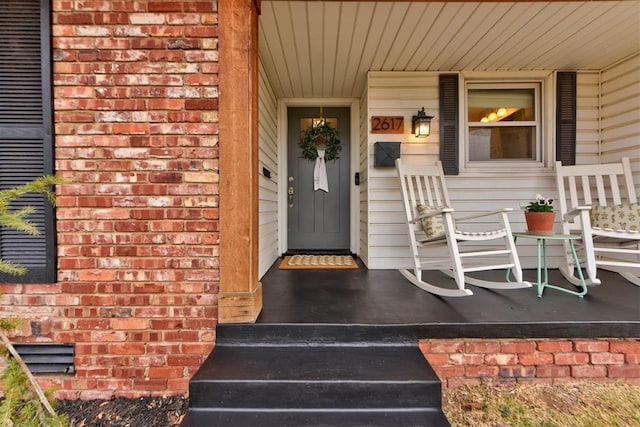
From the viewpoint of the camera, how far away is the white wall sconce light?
9.64 ft

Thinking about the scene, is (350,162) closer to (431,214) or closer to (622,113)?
(431,214)

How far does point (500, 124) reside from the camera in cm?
314

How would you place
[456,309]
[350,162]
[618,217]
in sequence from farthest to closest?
[350,162] → [618,217] → [456,309]

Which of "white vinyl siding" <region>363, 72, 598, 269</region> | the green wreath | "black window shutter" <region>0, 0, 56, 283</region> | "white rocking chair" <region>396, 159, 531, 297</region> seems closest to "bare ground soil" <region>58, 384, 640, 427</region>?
"white rocking chair" <region>396, 159, 531, 297</region>

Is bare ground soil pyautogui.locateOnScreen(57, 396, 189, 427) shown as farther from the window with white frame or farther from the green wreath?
the window with white frame

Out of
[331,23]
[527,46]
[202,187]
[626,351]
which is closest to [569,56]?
[527,46]

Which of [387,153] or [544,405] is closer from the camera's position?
[544,405]

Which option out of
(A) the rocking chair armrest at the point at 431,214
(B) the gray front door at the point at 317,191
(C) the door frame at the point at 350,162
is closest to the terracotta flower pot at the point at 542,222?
(A) the rocking chair armrest at the point at 431,214

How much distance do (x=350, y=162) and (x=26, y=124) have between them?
116 inches

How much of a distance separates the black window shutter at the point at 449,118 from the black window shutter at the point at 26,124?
3.02 metres

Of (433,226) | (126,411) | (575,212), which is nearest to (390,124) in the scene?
(433,226)

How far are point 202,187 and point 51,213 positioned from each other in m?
0.81

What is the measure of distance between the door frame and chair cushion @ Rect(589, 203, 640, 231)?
2.17 meters

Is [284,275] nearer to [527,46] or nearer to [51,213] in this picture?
[51,213]
